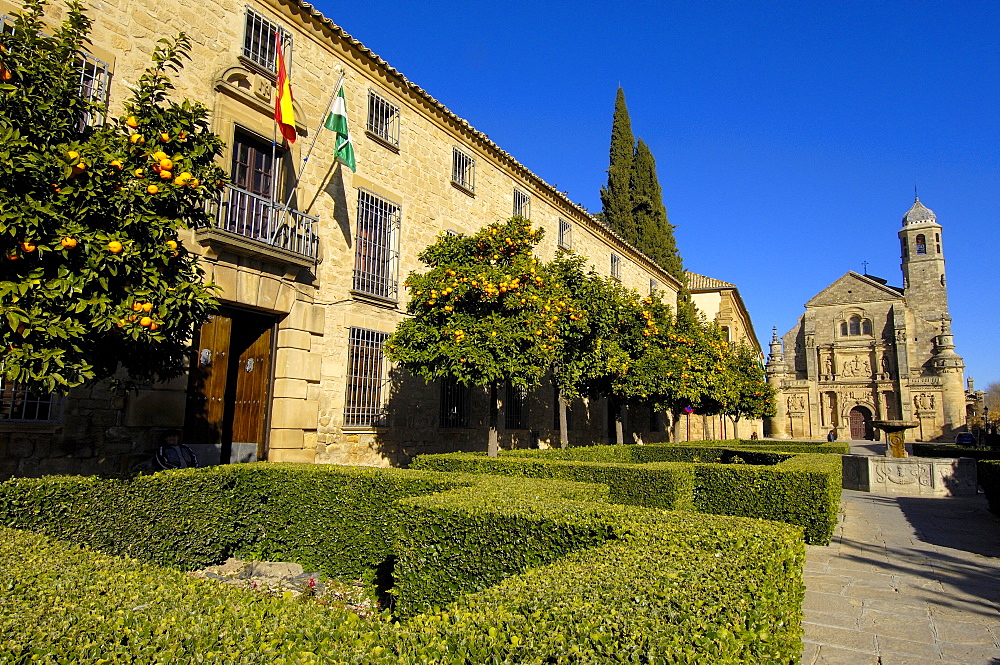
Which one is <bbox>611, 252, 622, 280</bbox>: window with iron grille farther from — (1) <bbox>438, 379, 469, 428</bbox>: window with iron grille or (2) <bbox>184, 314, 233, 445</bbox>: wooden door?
(2) <bbox>184, 314, 233, 445</bbox>: wooden door

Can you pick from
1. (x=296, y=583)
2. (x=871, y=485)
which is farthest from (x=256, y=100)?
(x=871, y=485)

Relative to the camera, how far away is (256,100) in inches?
408

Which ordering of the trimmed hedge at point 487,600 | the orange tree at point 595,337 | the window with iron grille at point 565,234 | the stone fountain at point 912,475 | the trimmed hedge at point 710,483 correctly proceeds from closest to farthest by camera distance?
the trimmed hedge at point 487,600 → the trimmed hedge at point 710,483 → the orange tree at point 595,337 → the stone fountain at point 912,475 → the window with iron grille at point 565,234

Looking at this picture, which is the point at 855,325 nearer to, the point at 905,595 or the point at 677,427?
the point at 677,427

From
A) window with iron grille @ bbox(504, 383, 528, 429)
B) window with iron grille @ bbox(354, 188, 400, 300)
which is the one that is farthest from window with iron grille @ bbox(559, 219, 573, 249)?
window with iron grille @ bbox(354, 188, 400, 300)

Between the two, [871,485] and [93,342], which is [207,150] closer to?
[93,342]

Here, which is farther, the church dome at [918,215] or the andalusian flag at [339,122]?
the church dome at [918,215]

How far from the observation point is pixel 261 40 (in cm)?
1070

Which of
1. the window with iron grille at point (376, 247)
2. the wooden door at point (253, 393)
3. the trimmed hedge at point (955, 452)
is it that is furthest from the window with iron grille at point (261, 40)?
the trimmed hedge at point (955, 452)

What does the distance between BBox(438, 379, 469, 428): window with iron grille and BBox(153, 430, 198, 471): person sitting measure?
6248 millimetres

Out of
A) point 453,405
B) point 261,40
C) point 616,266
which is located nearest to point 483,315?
point 453,405

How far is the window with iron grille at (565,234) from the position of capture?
20.8m

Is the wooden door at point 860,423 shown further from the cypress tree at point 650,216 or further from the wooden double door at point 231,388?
the wooden double door at point 231,388

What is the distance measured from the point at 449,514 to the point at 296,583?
2.85 meters
